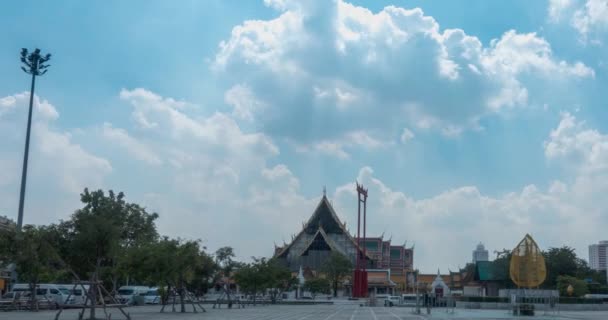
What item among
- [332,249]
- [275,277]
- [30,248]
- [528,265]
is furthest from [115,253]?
[332,249]

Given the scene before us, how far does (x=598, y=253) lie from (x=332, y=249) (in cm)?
10554

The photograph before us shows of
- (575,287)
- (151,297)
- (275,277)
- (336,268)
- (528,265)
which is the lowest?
(151,297)

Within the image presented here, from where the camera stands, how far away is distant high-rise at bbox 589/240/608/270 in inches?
7023

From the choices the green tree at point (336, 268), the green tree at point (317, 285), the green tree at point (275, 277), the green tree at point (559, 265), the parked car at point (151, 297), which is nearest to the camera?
the parked car at point (151, 297)

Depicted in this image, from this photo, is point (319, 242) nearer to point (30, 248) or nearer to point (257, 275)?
point (257, 275)

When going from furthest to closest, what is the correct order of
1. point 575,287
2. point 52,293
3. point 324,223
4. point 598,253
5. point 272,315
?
point 598,253 < point 324,223 < point 575,287 < point 52,293 < point 272,315

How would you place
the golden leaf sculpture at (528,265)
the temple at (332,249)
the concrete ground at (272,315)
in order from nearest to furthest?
the concrete ground at (272,315)
the golden leaf sculpture at (528,265)
the temple at (332,249)

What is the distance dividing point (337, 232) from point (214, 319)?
266 feet

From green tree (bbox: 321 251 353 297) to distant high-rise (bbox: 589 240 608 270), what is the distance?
4195 inches

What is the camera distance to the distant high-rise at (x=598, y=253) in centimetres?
17838

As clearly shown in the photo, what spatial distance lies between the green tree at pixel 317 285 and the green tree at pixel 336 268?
76.0 inches

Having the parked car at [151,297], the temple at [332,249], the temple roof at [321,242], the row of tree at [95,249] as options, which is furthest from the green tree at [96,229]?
the temple roof at [321,242]

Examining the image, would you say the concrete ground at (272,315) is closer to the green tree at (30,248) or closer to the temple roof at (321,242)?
the green tree at (30,248)

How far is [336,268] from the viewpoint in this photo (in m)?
93.9
